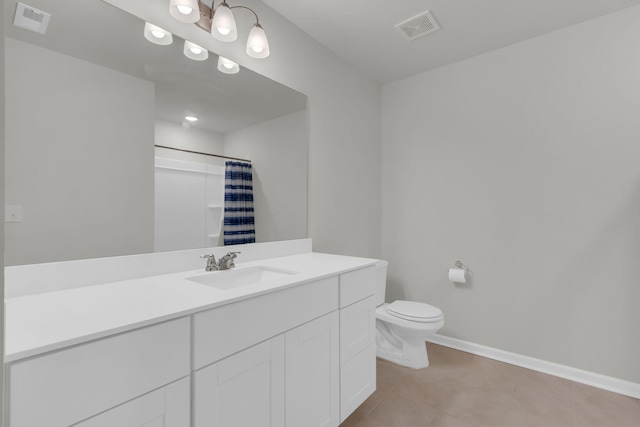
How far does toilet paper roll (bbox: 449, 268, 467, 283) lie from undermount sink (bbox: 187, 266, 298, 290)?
5.16ft

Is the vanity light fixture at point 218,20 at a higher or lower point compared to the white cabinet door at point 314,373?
higher

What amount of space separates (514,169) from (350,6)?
165 cm

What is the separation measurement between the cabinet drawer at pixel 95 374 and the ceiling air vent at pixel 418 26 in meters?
2.21

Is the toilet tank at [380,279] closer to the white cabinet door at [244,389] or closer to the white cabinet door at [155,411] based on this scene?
the white cabinet door at [244,389]

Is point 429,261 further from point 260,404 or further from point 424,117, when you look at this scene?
point 260,404

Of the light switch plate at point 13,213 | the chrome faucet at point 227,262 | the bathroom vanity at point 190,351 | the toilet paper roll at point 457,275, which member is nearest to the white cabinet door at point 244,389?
the bathroom vanity at point 190,351

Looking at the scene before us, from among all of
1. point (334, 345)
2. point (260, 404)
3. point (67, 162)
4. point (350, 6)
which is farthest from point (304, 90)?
point (260, 404)

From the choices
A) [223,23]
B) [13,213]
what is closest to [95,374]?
[13,213]

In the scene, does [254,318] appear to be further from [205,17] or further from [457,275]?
[457,275]

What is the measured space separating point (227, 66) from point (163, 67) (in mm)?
352

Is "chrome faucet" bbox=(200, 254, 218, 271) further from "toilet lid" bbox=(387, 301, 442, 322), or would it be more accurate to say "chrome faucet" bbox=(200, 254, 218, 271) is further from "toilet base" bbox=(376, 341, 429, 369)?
"toilet base" bbox=(376, 341, 429, 369)

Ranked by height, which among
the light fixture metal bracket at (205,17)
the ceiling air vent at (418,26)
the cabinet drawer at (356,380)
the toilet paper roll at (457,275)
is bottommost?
the cabinet drawer at (356,380)

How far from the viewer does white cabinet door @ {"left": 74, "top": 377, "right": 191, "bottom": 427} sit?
0.74 meters

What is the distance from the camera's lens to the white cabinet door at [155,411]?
0.74m
